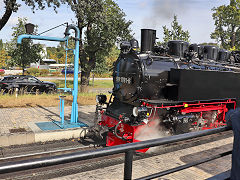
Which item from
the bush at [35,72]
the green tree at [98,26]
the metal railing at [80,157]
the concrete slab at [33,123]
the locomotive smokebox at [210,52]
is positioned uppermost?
the green tree at [98,26]

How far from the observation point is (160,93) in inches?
251

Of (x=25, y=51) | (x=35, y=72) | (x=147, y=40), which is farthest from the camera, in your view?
(x=35, y=72)

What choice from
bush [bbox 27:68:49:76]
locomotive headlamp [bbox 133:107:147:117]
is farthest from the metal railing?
bush [bbox 27:68:49:76]

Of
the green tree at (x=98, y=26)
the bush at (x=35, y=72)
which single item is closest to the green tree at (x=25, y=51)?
the green tree at (x=98, y=26)

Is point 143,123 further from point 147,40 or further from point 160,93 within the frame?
point 147,40

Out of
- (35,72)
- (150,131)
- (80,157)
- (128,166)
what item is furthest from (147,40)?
(35,72)

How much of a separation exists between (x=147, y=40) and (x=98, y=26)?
8923 mm

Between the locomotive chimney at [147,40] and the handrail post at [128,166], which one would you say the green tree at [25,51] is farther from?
the handrail post at [128,166]

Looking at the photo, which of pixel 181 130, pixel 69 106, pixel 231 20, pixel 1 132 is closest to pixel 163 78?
pixel 181 130

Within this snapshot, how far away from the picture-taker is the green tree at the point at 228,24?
960 inches

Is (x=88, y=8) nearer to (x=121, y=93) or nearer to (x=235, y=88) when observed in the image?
(x=121, y=93)

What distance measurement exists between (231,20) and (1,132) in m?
26.4

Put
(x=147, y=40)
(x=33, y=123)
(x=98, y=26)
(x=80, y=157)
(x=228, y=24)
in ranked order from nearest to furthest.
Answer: (x=80, y=157), (x=147, y=40), (x=33, y=123), (x=98, y=26), (x=228, y=24)

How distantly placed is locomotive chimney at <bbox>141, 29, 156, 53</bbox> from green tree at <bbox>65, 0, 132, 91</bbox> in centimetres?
747
